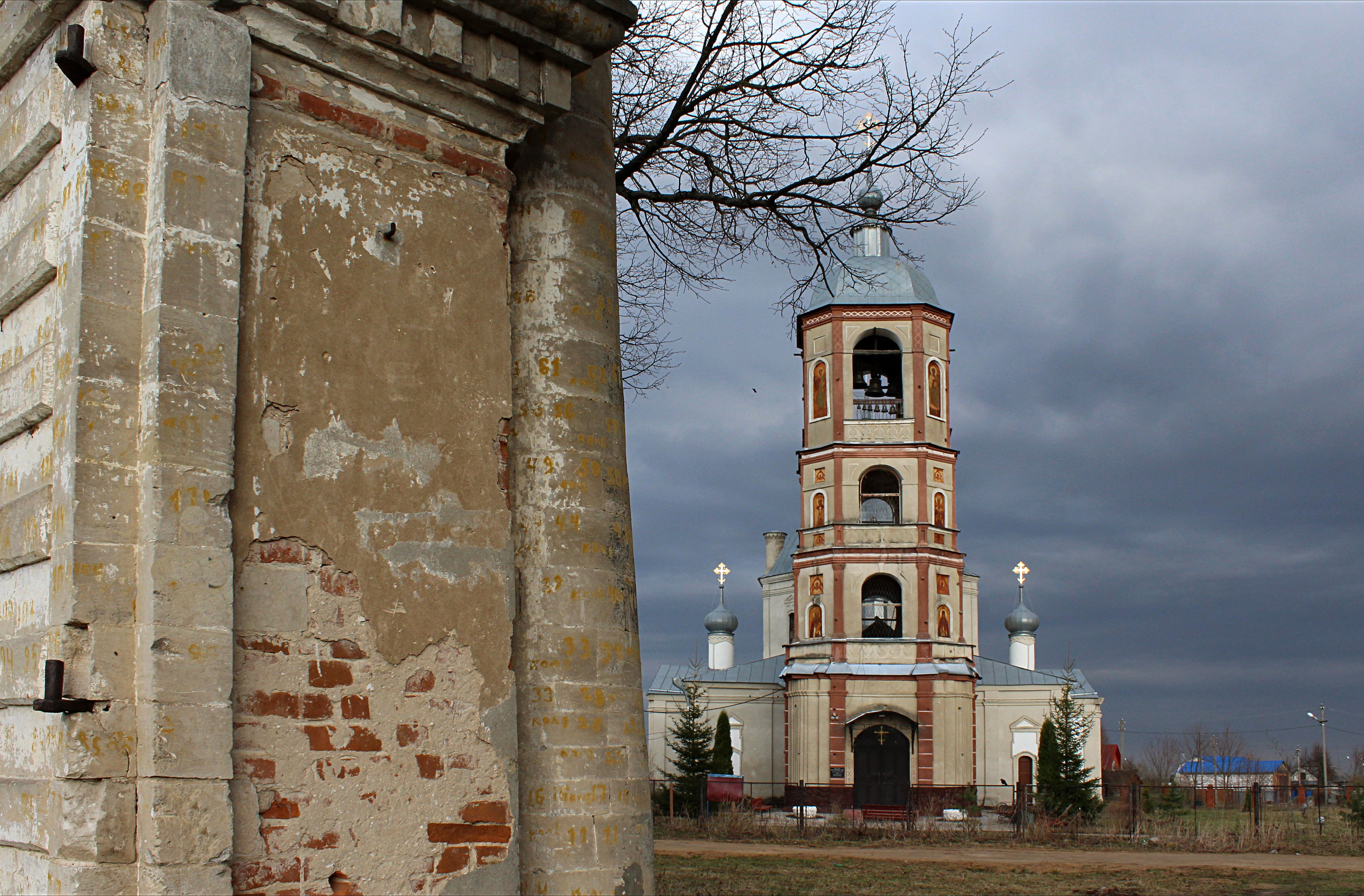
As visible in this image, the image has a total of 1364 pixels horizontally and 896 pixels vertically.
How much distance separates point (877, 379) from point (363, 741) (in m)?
36.1

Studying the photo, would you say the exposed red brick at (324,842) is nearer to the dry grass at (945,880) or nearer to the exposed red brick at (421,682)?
the exposed red brick at (421,682)

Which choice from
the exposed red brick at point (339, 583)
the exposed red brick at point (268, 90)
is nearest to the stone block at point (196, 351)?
the exposed red brick at point (339, 583)

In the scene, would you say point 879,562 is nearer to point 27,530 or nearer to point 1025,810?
point 1025,810

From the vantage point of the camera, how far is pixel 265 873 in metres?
3.77

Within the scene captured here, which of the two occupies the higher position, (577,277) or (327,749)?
(577,277)

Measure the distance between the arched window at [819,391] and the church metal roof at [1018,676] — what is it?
36.6 feet

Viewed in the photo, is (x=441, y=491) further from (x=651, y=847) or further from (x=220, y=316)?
(x=651, y=847)

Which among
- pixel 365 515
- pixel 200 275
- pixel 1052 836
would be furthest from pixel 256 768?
pixel 1052 836

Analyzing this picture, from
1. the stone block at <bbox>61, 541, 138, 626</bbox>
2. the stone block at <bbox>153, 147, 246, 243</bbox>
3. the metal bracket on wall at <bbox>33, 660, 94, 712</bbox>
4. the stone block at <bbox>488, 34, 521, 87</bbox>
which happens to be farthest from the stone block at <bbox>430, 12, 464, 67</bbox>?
the metal bracket on wall at <bbox>33, 660, 94, 712</bbox>

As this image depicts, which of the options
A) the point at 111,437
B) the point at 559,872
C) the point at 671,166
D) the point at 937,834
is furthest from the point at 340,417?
the point at 937,834

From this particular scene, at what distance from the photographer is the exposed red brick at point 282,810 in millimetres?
3809

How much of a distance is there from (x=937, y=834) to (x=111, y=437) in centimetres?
2384

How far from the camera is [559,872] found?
4.73 meters

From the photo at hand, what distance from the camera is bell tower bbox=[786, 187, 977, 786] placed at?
36.9 metres
